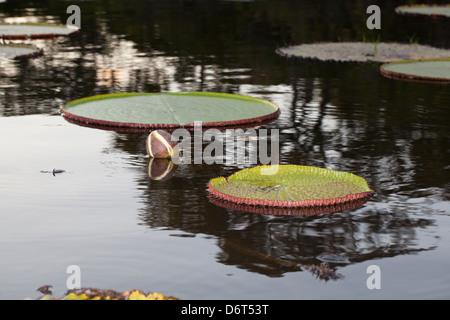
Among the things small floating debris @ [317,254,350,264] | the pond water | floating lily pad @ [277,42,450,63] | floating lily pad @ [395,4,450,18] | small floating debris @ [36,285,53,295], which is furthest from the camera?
floating lily pad @ [395,4,450,18]

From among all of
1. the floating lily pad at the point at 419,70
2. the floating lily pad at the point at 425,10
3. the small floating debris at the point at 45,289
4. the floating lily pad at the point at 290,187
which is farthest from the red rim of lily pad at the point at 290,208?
the floating lily pad at the point at 425,10

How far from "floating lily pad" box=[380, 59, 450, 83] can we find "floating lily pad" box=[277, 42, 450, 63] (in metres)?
0.53

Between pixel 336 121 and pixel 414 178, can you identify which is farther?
pixel 336 121

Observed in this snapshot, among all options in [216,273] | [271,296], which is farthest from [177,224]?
[271,296]

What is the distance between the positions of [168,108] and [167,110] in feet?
0.27

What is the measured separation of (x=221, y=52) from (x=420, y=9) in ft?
23.9

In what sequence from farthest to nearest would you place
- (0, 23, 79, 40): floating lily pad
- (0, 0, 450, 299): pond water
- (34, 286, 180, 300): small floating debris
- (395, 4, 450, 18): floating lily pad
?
(395, 4, 450, 18): floating lily pad < (0, 23, 79, 40): floating lily pad < (0, 0, 450, 299): pond water < (34, 286, 180, 300): small floating debris

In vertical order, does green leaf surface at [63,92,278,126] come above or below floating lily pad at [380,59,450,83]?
below

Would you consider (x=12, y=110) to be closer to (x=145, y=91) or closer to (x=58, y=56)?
(x=145, y=91)

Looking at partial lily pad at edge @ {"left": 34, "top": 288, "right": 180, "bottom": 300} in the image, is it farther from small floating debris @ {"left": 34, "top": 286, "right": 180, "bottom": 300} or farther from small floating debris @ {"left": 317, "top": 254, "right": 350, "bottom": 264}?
small floating debris @ {"left": 317, "top": 254, "right": 350, "bottom": 264}

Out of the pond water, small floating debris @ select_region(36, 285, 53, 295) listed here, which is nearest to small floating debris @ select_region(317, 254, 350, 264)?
the pond water

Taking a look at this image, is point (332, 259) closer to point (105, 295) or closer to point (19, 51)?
point (105, 295)

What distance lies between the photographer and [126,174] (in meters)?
5.39

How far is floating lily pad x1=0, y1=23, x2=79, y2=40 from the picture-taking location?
12.2 meters
